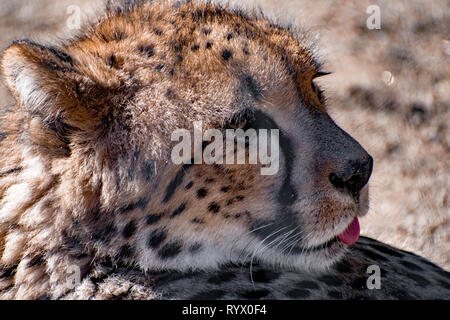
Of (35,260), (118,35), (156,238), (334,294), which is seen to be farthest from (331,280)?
(118,35)

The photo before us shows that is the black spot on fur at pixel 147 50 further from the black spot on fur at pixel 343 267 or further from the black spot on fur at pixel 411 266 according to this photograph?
the black spot on fur at pixel 411 266

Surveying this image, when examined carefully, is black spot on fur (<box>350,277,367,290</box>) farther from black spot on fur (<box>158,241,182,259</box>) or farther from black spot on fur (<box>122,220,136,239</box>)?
black spot on fur (<box>122,220,136,239</box>)

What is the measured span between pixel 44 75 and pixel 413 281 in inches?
52.2

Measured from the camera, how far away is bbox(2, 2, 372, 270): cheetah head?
5.72 ft

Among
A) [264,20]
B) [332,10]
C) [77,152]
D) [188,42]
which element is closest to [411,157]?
[332,10]

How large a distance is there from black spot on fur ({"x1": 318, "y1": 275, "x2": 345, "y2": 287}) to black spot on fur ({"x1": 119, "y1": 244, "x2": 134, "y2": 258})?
1.97 feet

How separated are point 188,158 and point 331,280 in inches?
24.1

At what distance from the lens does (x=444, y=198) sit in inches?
119

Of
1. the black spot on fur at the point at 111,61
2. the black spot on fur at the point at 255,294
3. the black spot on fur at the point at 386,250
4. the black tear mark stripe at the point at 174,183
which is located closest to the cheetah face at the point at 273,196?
the black tear mark stripe at the point at 174,183

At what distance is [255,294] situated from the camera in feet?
6.15

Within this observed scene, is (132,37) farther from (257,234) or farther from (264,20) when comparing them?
(257,234)

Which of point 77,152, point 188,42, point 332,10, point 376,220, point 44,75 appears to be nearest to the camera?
point 44,75

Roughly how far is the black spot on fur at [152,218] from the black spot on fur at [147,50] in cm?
46

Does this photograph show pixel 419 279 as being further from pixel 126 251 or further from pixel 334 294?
pixel 126 251
